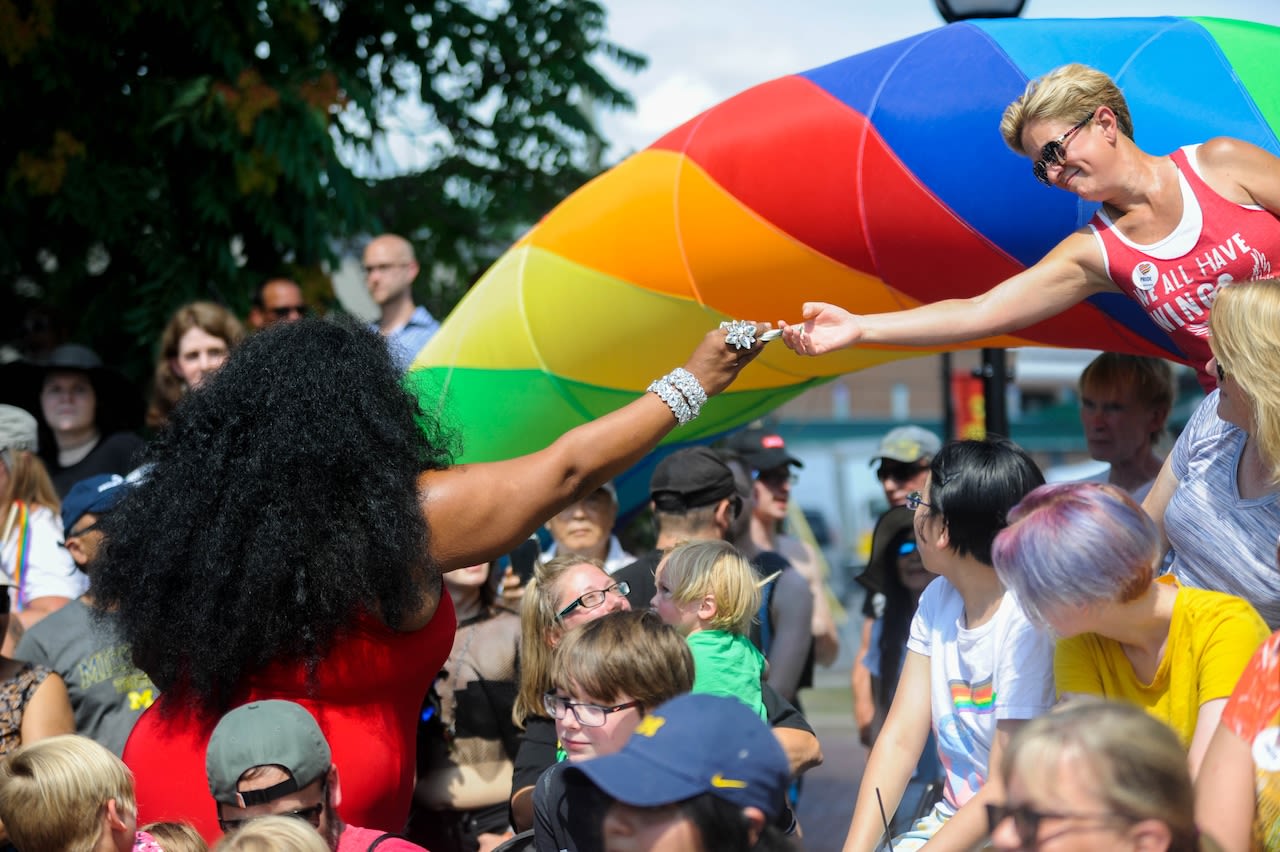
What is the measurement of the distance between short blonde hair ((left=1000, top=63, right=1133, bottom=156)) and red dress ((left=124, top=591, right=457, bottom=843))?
158cm

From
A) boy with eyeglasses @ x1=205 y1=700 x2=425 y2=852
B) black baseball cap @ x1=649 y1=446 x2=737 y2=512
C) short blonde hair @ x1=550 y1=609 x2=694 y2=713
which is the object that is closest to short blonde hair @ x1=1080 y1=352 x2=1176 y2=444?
black baseball cap @ x1=649 y1=446 x2=737 y2=512

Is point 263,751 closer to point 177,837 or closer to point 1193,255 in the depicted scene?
point 177,837

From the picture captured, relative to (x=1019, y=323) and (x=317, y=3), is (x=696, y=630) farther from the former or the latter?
(x=317, y=3)

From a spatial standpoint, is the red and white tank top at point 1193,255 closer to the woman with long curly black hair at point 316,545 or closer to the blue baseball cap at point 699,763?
the woman with long curly black hair at point 316,545

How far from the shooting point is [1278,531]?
2.48 metres

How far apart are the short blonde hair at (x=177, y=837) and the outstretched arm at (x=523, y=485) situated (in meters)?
0.70

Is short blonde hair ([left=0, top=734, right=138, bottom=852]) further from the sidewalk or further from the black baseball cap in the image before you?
the sidewalk

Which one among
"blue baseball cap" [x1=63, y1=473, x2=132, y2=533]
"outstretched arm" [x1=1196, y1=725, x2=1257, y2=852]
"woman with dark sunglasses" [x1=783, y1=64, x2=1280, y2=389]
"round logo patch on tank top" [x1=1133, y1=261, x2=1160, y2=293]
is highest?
"woman with dark sunglasses" [x1=783, y1=64, x2=1280, y2=389]

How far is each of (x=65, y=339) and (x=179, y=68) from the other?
1495mm

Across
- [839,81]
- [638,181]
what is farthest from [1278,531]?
[638,181]

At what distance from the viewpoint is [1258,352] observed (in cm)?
235

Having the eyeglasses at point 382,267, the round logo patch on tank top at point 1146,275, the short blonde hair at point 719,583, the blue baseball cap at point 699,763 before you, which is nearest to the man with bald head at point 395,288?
the eyeglasses at point 382,267

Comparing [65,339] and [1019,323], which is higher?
[1019,323]

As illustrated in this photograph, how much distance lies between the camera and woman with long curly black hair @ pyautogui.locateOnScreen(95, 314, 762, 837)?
2625 millimetres
